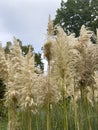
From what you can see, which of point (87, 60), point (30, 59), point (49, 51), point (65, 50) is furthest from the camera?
point (87, 60)

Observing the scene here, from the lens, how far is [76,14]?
48.4 meters

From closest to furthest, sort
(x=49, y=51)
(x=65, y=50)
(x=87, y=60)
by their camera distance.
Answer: (x=65, y=50) < (x=49, y=51) < (x=87, y=60)

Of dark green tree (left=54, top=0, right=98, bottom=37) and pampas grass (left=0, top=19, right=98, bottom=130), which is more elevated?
dark green tree (left=54, top=0, right=98, bottom=37)

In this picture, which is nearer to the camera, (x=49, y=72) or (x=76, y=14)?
(x=49, y=72)

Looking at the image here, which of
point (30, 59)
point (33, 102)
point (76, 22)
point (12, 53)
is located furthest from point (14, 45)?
point (76, 22)

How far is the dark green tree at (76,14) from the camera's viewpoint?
4693 cm

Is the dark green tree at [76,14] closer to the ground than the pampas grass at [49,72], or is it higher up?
higher up

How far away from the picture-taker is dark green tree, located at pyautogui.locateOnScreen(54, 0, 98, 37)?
4693 cm

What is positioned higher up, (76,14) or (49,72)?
(76,14)

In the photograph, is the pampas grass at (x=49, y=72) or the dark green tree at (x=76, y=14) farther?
the dark green tree at (x=76, y=14)

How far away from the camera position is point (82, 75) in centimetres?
630

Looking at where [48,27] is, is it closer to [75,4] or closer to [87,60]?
[87,60]

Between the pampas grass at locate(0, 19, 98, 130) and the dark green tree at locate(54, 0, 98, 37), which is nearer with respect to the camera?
the pampas grass at locate(0, 19, 98, 130)

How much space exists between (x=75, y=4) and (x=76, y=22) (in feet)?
8.68
